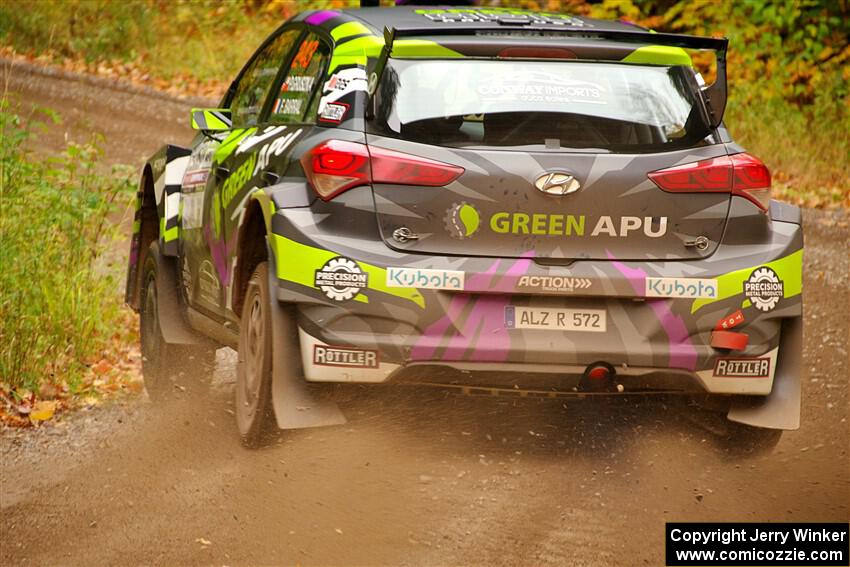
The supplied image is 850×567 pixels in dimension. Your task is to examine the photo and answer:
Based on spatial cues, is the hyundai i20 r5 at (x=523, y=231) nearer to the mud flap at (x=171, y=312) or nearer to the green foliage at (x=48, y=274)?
the mud flap at (x=171, y=312)

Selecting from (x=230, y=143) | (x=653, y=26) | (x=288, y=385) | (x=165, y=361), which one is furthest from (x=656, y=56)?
(x=653, y=26)

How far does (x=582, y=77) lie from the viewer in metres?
5.38

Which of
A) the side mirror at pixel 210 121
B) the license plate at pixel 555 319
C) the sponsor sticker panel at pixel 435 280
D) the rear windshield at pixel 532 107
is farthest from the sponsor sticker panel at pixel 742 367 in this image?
the side mirror at pixel 210 121

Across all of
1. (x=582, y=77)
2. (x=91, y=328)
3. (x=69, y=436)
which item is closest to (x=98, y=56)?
(x=91, y=328)

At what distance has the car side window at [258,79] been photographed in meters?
6.66

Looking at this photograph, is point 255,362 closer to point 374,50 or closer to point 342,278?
point 342,278

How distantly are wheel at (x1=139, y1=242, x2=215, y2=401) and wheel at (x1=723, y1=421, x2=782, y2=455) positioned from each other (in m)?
2.96

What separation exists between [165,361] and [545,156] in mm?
3115

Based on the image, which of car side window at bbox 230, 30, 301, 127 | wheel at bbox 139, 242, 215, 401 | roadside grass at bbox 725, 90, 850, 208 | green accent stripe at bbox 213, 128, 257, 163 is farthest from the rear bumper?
roadside grass at bbox 725, 90, 850, 208

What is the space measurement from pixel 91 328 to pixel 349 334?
3.67m

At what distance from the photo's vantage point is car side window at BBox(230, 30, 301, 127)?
6660mm

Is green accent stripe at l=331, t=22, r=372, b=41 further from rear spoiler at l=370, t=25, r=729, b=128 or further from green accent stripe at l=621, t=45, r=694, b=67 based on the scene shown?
green accent stripe at l=621, t=45, r=694, b=67

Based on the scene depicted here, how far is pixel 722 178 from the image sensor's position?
5.26m

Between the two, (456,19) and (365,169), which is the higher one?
(456,19)
